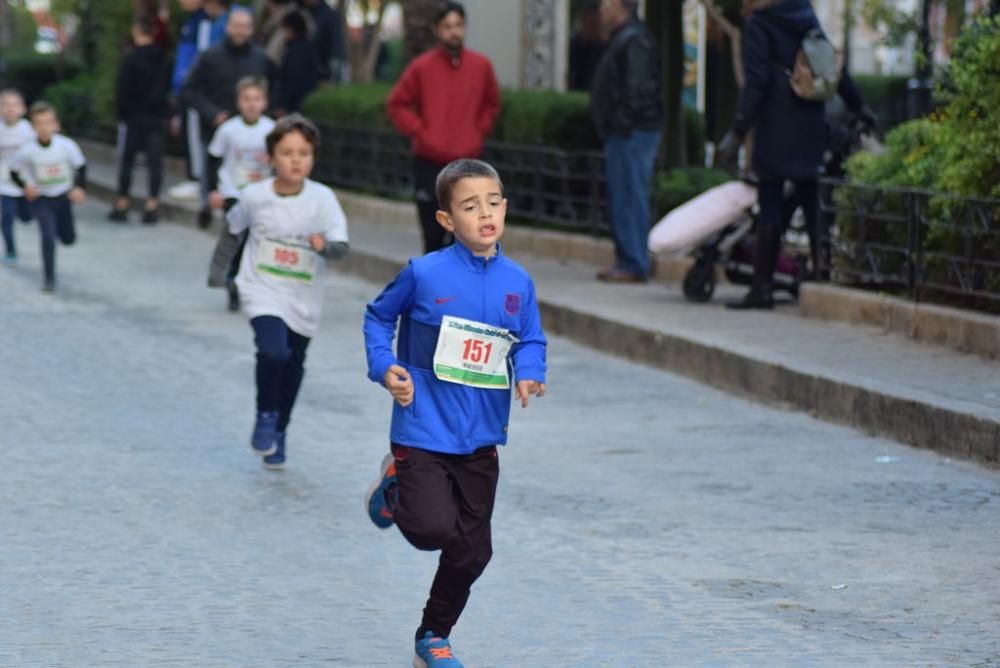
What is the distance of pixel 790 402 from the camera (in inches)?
422

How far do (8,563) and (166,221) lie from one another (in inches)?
603

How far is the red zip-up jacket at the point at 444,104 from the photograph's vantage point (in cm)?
1494

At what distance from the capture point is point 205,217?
2080 cm

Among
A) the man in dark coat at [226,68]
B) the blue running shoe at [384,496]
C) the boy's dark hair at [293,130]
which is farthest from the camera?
the man in dark coat at [226,68]

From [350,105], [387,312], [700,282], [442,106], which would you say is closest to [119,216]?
[350,105]

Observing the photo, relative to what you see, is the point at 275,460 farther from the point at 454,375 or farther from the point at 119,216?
the point at 119,216

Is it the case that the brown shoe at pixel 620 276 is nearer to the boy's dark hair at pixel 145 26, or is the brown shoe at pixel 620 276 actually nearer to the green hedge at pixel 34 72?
the boy's dark hair at pixel 145 26

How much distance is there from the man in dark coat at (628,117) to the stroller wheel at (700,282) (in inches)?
46.6

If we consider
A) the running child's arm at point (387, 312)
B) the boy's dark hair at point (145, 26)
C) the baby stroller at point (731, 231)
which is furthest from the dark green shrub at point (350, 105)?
the running child's arm at point (387, 312)

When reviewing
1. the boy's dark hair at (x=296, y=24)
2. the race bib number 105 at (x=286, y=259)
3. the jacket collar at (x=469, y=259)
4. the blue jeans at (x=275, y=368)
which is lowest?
the blue jeans at (x=275, y=368)

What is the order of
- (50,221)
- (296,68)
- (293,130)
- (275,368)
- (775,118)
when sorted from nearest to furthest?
(293,130) → (275,368) → (775,118) → (50,221) → (296,68)

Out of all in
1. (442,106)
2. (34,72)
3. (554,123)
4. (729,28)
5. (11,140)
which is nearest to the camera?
(442,106)

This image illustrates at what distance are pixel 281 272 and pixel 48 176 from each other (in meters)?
6.83

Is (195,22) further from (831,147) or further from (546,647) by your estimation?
(546,647)
